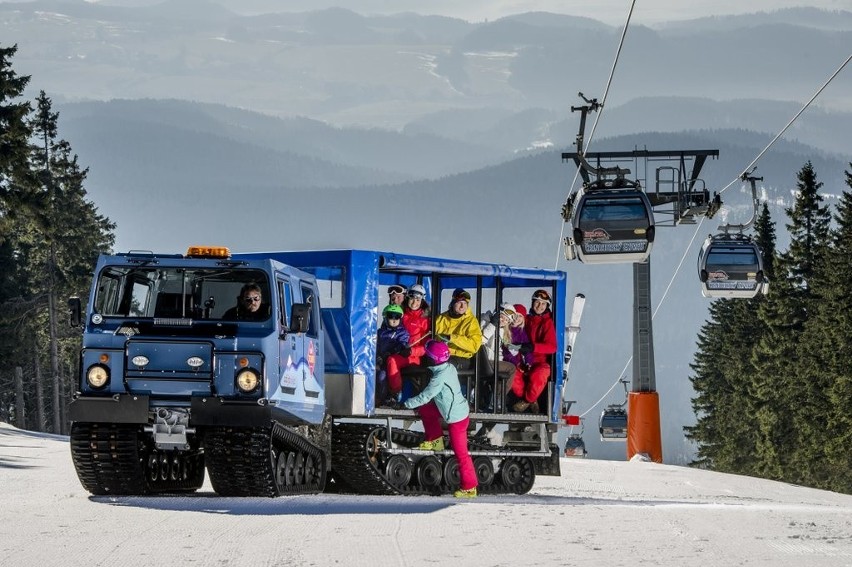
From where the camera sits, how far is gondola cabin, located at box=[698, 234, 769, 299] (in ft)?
162

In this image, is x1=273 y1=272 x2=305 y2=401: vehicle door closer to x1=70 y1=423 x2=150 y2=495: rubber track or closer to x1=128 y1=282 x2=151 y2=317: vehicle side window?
x1=128 y1=282 x2=151 y2=317: vehicle side window

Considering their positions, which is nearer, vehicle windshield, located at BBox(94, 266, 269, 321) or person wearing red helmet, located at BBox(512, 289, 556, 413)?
vehicle windshield, located at BBox(94, 266, 269, 321)

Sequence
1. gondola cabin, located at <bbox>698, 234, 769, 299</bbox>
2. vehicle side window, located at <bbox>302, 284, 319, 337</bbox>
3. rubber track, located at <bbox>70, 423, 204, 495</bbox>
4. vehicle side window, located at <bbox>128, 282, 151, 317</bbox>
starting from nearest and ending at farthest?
rubber track, located at <bbox>70, 423, 204, 495</bbox>
vehicle side window, located at <bbox>128, 282, 151, 317</bbox>
vehicle side window, located at <bbox>302, 284, 319, 337</bbox>
gondola cabin, located at <bbox>698, 234, 769, 299</bbox>

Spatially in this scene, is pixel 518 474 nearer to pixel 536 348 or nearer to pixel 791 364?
pixel 536 348

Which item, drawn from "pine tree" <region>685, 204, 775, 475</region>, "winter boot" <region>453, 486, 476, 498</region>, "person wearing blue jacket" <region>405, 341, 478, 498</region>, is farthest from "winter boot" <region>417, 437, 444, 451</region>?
"pine tree" <region>685, 204, 775, 475</region>

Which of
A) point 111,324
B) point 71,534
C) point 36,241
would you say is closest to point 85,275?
point 36,241

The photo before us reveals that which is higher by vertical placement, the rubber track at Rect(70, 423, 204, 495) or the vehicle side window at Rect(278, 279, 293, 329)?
the vehicle side window at Rect(278, 279, 293, 329)

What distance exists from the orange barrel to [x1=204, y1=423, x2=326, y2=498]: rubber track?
3211 centimetres

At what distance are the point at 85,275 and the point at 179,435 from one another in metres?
58.1

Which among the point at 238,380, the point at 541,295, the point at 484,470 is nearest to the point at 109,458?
the point at 238,380

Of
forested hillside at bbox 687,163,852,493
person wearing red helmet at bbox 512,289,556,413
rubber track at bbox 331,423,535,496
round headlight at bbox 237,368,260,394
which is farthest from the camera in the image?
forested hillside at bbox 687,163,852,493

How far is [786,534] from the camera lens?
47.5 ft

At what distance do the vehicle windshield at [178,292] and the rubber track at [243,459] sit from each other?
4.40ft

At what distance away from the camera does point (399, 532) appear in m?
14.0
